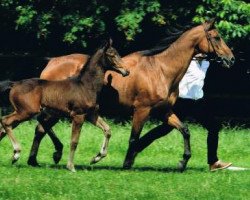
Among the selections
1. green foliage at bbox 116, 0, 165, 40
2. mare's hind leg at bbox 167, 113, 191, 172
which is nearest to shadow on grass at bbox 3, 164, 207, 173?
mare's hind leg at bbox 167, 113, 191, 172

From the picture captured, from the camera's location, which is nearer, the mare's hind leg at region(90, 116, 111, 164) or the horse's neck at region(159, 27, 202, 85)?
the mare's hind leg at region(90, 116, 111, 164)

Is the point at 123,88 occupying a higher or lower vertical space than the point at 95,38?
higher

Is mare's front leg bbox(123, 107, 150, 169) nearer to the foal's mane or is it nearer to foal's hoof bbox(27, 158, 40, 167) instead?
the foal's mane

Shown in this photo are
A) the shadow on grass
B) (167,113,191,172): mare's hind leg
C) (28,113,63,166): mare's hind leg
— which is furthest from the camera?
(28,113,63,166): mare's hind leg

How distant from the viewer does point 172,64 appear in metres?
13.8

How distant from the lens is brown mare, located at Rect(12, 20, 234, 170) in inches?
538

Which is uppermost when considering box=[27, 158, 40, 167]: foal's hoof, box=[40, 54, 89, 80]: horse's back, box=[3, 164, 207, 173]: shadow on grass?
box=[40, 54, 89, 80]: horse's back

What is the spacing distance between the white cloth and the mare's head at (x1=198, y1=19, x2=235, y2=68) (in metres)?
0.60

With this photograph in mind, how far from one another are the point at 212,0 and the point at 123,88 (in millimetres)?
6795

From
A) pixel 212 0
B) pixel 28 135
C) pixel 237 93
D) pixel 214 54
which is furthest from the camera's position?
pixel 237 93

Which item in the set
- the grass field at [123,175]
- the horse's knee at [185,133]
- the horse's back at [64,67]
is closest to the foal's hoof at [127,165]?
the grass field at [123,175]

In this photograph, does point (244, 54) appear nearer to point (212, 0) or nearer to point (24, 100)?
point (212, 0)

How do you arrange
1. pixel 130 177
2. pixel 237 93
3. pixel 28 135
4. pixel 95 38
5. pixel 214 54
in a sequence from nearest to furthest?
pixel 130 177
pixel 214 54
pixel 28 135
pixel 95 38
pixel 237 93

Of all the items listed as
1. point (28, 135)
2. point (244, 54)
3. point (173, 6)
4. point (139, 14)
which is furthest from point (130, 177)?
point (244, 54)
